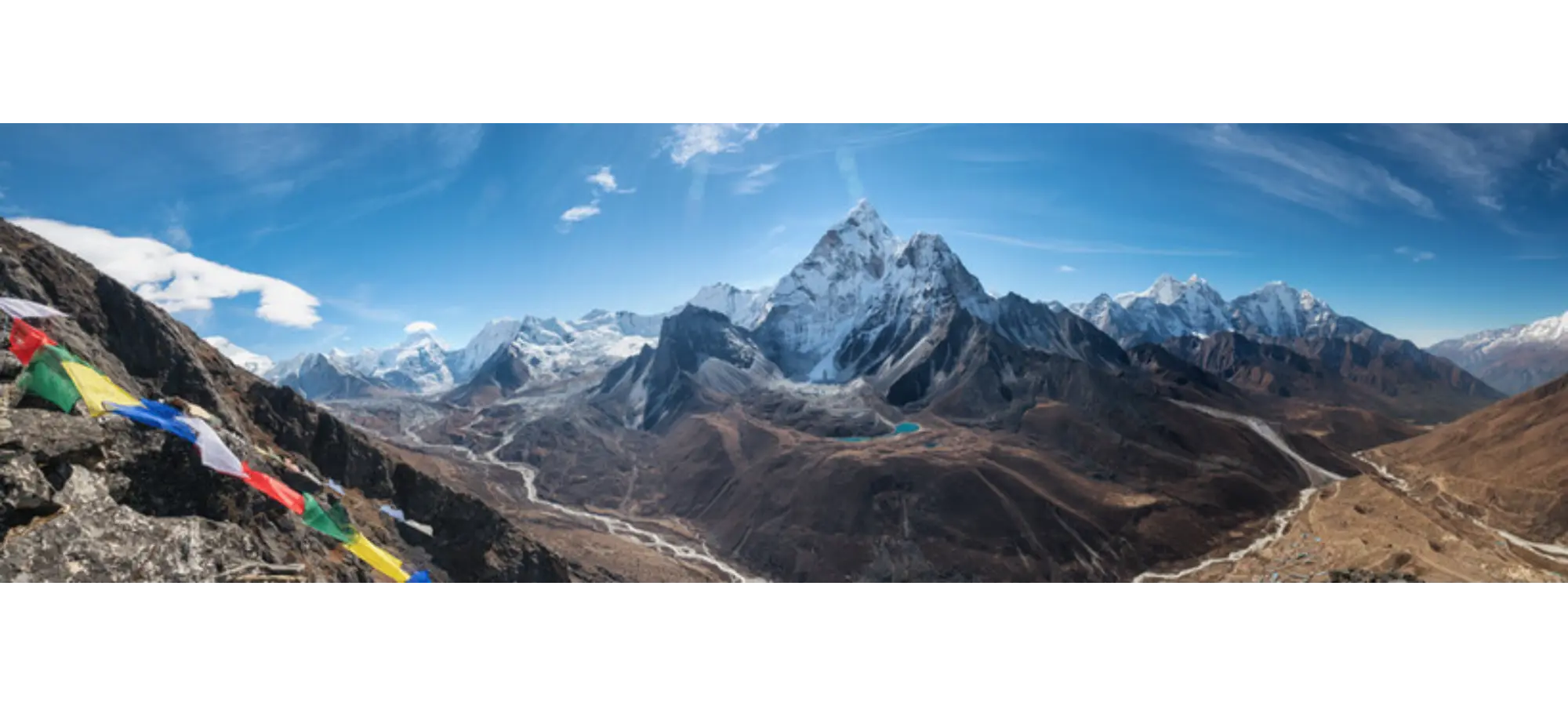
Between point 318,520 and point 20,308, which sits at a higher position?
point 20,308

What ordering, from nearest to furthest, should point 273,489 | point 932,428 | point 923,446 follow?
point 273,489 → point 923,446 → point 932,428

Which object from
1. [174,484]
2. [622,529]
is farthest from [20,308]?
[622,529]

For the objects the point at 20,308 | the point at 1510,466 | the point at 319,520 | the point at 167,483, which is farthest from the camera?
the point at 1510,466

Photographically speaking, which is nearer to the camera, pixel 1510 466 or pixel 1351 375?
pixel 1510 466

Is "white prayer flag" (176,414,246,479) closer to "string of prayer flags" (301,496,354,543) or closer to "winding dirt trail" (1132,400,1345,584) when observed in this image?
"string of prayer flags" (301,496,354,543)

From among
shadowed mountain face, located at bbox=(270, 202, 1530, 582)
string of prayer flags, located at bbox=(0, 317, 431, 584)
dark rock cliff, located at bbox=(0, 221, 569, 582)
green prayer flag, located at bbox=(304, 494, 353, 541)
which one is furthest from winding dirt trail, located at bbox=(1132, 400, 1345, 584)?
string of prayer flags, located at bbox=(0, 317, 431, 584)

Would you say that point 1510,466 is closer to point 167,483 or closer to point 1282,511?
point 1282,511
